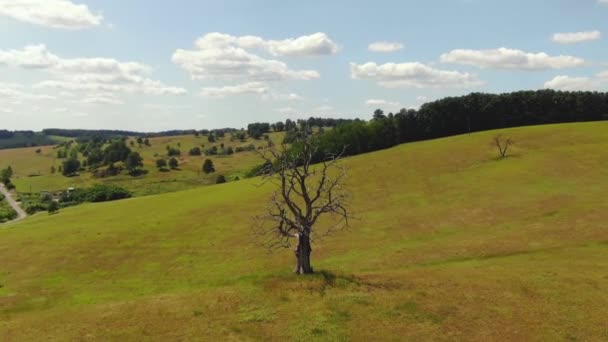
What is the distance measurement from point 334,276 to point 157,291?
16.8 meters

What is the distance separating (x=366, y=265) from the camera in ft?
148

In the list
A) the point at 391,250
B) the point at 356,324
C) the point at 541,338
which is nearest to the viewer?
the point at 541,338

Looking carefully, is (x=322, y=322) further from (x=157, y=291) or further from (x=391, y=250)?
(x=391, y=250)

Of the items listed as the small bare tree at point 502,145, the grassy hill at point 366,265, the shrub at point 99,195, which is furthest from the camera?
the shrub at point 99,195

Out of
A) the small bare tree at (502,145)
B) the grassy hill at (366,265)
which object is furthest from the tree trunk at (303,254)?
the small bare tree at (502,145)

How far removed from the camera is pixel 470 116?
152625mm

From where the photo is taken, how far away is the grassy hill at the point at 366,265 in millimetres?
27438

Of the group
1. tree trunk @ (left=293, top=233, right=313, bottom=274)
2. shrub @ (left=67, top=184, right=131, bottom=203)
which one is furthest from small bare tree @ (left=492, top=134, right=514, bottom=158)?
shrub @ (left=67, top=184, right=131, bottom=203)

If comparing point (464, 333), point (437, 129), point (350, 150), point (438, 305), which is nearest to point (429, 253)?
point (438, 305)

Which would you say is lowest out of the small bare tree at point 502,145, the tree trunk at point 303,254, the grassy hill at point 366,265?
the grassy hill at point 366,265

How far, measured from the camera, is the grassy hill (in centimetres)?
2744

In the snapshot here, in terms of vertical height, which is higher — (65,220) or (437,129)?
(437,129)

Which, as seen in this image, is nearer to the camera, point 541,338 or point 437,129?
point 541,338

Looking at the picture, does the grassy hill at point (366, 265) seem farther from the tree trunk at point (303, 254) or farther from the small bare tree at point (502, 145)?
the small bare tree at point (502, 145)
